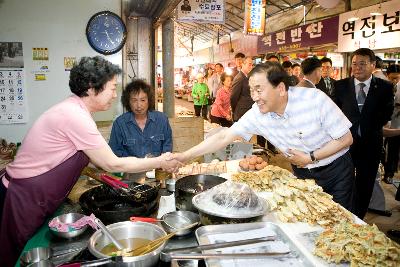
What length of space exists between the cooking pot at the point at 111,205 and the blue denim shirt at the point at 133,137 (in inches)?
68.2

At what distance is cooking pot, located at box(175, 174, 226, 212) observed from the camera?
7.59 ft

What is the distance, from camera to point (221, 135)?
3.57 meters

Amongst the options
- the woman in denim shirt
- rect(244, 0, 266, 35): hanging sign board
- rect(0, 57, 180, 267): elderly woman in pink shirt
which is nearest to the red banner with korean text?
rect(244, 0, 266, 35): hanging sign board

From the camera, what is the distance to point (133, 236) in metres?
2.01

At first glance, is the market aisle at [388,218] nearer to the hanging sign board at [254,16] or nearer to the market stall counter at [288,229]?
the market stall counter at [288,229]

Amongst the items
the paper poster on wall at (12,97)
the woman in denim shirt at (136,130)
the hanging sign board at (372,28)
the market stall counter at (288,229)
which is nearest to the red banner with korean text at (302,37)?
the hanging sign board at (372,28)

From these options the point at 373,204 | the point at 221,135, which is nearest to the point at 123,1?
the point at 221,135

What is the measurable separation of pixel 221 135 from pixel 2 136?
4.08 metres

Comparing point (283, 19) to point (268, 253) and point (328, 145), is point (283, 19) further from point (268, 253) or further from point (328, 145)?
point (268, 253)

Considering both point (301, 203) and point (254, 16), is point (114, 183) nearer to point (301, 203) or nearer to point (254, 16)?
point (301, 203)

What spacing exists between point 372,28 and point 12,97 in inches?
342

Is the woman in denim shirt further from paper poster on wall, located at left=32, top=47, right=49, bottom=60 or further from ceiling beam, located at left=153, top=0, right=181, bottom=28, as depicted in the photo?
A: paper poster on wall, located at left=32, top=47, right=49, bottom=60

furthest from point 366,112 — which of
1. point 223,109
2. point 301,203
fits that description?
point 223,109

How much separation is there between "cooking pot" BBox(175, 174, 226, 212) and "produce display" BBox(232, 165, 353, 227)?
0.45 m
